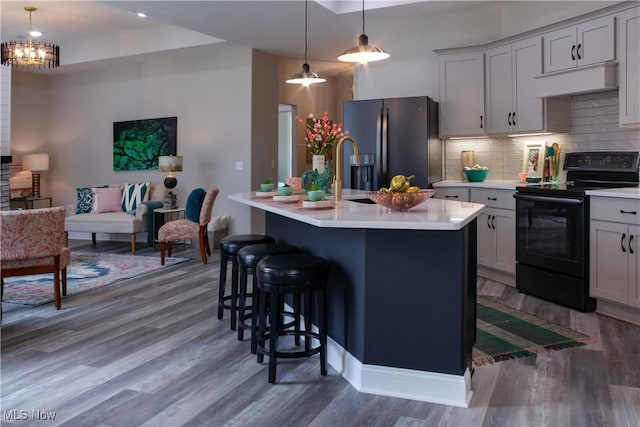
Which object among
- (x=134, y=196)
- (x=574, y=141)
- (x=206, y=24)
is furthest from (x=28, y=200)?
(x=574, y=141)

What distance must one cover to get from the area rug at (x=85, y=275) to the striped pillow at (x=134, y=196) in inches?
38.6

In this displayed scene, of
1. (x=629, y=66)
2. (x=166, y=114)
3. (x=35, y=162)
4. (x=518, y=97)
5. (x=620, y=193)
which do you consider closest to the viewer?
(x=620, y=193)

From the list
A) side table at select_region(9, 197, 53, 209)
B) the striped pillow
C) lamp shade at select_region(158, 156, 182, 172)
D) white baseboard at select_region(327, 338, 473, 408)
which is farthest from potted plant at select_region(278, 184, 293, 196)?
side table at select_region(9, 197, 53, 209)

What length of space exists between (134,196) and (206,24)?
304 cm

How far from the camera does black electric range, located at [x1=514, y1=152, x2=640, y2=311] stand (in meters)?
4.04

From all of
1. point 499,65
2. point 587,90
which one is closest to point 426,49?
point 499,65

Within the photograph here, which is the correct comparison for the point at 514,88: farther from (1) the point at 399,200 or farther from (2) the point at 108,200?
(2) the point at 108,200

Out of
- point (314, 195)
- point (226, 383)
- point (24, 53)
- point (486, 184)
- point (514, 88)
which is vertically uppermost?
point (24, 53)

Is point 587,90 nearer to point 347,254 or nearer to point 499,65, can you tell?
point 499,65

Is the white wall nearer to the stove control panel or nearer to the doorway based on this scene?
the doorway

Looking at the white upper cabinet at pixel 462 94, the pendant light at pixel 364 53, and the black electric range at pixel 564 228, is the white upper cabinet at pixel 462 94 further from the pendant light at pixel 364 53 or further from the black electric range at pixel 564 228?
the pendant light at pixel 364 53

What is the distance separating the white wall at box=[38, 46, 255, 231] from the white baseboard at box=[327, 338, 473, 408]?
198 inches

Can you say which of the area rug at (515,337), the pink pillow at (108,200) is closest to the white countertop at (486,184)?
the area rug at (515,337)

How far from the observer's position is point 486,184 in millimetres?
5168
